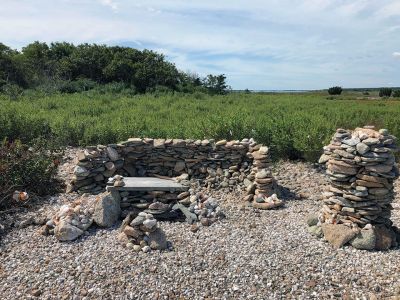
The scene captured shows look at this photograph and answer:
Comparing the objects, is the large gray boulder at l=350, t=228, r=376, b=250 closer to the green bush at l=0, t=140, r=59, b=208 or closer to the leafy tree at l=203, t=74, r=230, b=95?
the green bush at l=0, t=140, r=59, b=208

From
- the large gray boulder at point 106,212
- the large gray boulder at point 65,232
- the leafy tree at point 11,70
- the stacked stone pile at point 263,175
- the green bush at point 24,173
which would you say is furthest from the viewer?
the leafy tree at point 11,70

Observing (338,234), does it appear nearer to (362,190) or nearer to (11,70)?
(362,190)

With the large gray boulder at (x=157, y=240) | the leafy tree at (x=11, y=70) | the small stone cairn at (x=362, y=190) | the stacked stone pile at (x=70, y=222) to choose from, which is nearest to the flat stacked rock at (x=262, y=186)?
the small stone cairn at (x=362, y=190)

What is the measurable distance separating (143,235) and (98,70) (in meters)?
28.8

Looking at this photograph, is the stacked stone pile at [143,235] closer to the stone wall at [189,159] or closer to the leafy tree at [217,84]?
the stone wall at [189,159]

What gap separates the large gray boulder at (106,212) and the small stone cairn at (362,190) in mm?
2762

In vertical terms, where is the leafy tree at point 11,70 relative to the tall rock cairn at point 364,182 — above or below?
above

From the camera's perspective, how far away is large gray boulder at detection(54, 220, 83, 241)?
4.62m

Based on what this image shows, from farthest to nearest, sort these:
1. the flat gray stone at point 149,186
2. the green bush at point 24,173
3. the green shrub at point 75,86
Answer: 1. the green shrub at point 75,86
2. the green bush at point 24,173
3. the flat gray stone at point 149,186

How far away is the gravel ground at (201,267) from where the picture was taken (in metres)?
3.74

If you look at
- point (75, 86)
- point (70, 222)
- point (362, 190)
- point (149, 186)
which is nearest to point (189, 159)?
point (149, 186)

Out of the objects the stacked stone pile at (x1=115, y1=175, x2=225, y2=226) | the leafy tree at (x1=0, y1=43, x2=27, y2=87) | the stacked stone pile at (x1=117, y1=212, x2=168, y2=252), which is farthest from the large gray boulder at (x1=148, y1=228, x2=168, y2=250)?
the leafy tree at (x1=0, y1=43, x2=27, y2=87)

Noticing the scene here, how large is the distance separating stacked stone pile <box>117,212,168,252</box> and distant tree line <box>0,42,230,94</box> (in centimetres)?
2210

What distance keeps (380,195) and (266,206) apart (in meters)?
1.80
